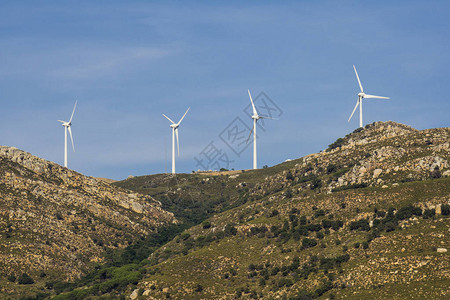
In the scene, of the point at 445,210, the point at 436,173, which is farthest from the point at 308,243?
the point at 436,173

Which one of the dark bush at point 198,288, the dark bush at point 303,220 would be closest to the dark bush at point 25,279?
the dark bush at point 198,288

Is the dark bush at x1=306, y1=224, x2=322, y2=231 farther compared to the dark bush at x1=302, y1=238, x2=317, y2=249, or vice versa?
the dark bush at x1=306, y1=224, x2=322, y2=231

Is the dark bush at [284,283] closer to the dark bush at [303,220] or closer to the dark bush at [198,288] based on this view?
the dark bush at [198,288]

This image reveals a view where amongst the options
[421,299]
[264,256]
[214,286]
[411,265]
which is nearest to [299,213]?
[264,256]

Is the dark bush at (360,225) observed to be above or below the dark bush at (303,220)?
below

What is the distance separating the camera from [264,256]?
7008 inches

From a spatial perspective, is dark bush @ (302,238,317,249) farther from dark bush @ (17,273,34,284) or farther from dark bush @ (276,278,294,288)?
dark bush @ (17,273,34,284)

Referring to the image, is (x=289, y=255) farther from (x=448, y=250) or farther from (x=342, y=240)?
(x=448, y=250)

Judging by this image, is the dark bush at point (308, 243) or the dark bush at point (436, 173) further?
the dark bush at point (436, 173)

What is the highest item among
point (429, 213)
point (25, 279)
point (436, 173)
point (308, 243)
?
point (436, 173)

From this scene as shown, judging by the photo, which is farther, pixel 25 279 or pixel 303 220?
pixel 25 279

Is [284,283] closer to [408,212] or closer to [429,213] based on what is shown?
[408,212]

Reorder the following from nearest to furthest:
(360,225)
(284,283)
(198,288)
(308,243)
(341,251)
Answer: (284,283) → (341,251) → (198,288) → (360,225) → (308,243)

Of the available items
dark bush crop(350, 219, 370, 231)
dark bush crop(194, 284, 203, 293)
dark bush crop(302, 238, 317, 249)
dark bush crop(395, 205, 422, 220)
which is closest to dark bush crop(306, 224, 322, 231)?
dark bush crop(302, 238, 317, 249)
